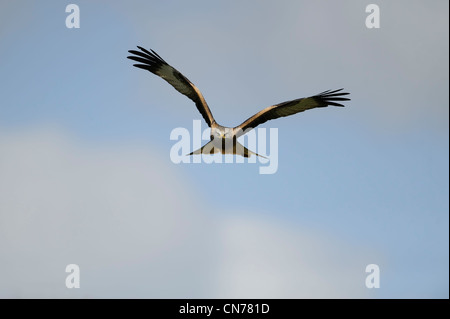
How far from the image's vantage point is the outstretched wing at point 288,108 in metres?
12.0

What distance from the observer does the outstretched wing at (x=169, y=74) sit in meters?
12.6

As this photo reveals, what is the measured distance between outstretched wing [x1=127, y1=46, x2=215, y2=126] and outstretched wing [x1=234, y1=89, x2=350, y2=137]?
121 centimetres

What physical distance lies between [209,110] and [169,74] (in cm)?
176

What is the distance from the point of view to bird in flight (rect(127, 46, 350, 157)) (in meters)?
11.7

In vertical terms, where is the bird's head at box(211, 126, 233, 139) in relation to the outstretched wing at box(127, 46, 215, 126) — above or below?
below

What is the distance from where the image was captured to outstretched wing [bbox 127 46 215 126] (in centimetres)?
1263

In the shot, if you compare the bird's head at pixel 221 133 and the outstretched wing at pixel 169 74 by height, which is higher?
the outstretched wing at pixel 169 74

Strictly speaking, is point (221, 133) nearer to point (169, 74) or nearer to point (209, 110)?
point (209, 110)

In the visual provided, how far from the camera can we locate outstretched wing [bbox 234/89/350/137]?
12.0 meters

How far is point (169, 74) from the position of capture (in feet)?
42.7
